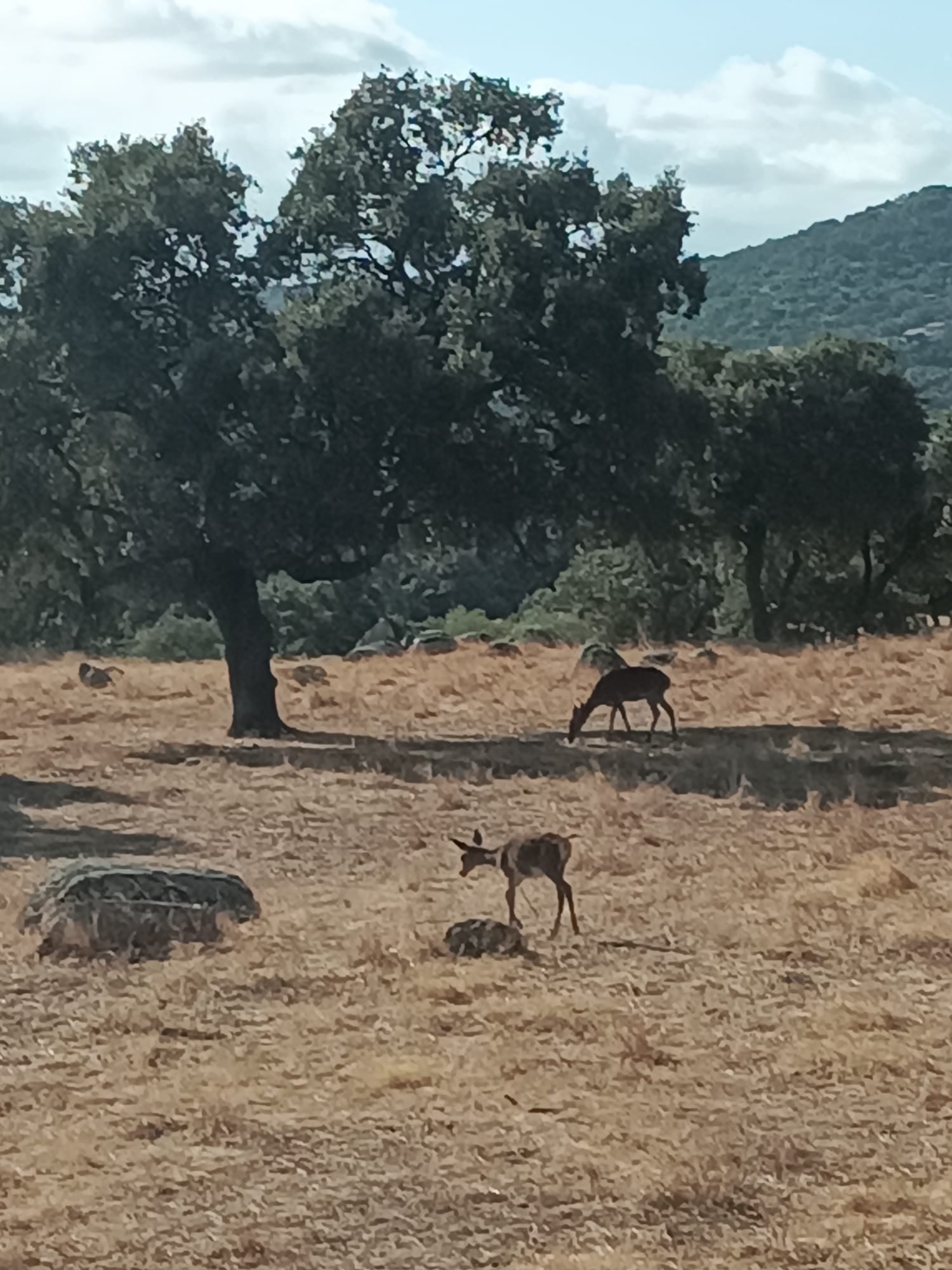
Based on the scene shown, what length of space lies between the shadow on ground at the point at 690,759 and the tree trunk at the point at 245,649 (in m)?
0.75

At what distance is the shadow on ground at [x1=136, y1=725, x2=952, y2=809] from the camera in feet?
66.2

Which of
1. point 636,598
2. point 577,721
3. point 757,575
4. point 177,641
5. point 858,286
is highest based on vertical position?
point 858,286

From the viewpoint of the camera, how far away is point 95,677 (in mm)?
33094

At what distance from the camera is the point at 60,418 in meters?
25.1

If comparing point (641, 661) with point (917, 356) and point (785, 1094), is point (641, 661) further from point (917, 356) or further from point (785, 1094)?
point (917, 356)

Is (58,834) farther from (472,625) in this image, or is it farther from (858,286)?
(858,286)

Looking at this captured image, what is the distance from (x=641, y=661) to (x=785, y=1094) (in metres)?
24.1

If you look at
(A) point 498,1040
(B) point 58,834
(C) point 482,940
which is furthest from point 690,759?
(A) point 498,1040

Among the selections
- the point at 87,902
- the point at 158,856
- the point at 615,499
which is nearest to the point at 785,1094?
the point at 87,902

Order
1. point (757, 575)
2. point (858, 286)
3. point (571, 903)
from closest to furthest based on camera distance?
1. point (571, 903)
2. point (757, 575)
3. point (858, 286)

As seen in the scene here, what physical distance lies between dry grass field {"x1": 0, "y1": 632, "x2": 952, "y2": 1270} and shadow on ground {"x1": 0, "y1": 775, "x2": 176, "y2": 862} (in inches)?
3.0

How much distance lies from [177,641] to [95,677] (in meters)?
28.0

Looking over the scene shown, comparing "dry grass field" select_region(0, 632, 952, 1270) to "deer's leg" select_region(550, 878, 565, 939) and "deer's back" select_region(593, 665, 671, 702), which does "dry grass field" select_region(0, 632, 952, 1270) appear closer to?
"deer's leg" select_region(550, 878, 565, 939)

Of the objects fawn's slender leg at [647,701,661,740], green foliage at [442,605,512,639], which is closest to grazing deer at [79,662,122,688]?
fawn's slender leg at [647,701,661,740]
